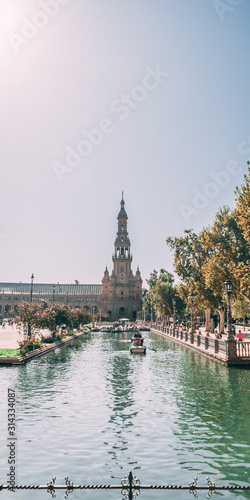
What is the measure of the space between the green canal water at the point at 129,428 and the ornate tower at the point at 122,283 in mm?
140319

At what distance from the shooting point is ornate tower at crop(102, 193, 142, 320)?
164500mm

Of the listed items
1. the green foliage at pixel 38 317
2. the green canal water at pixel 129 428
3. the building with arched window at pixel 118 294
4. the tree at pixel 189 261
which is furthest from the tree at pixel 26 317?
the building with arched window at pixel 118 294

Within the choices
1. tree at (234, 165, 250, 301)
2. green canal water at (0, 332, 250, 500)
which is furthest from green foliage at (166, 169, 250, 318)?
green canal water at (0, 332, 250, 500)

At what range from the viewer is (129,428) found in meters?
13.4

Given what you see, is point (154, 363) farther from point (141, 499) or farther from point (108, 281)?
point (108, 281)

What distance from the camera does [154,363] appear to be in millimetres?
30172

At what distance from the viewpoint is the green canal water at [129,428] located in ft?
31.9

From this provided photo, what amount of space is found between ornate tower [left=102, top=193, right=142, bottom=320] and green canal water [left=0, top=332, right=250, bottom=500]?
460 ft

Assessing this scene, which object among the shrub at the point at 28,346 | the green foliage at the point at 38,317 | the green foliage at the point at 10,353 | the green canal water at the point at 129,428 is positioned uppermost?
the green foliage at the point at 38,317

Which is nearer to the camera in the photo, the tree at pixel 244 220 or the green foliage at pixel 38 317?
the tree at pixel 244 220

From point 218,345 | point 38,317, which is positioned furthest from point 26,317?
point 218,345

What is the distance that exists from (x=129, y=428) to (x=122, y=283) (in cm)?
15373

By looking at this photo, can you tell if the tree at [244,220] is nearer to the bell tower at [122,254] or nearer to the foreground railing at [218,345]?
the foreground railing at [218,345]

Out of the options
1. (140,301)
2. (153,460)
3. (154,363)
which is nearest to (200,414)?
(153,460)
